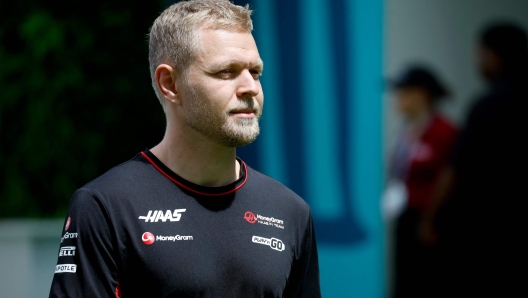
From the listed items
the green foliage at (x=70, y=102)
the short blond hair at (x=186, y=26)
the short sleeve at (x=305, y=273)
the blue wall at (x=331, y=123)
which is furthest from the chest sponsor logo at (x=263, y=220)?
the green foliage at (x=70, y=102)

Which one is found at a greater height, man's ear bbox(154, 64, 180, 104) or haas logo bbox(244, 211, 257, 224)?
man's ear bbox(154, 64, 180, 104)

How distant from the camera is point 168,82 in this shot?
7.63ft

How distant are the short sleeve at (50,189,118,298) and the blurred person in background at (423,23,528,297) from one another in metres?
2.54

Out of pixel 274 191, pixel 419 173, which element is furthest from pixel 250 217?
pixel 419 173

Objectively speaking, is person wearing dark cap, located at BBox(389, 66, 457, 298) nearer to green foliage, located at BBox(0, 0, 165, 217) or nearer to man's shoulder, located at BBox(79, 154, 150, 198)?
green foliage, located at BBox(0, 0, 165, 217)

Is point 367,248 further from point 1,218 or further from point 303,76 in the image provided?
point 1,218

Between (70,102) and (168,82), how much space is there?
9.01 ft

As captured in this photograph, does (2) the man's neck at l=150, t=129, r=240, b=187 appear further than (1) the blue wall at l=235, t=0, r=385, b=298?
No

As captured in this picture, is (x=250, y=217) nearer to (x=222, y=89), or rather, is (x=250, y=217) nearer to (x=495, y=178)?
(x=222, y=89)

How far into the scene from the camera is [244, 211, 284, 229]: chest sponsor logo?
2.33m

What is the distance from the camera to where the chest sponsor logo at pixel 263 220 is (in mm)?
2330

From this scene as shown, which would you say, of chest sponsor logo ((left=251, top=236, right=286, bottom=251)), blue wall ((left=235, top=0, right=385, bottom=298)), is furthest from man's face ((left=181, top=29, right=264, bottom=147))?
blue wall ((left=235, top=0, right=385, bottom=298))

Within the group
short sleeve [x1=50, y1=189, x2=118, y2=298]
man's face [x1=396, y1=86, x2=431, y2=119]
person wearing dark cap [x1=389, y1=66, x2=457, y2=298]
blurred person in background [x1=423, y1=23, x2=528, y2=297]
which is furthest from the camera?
man's face [x1=396, y1=86, x2=431, y2=119]

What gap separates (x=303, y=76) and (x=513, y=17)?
332 cm
